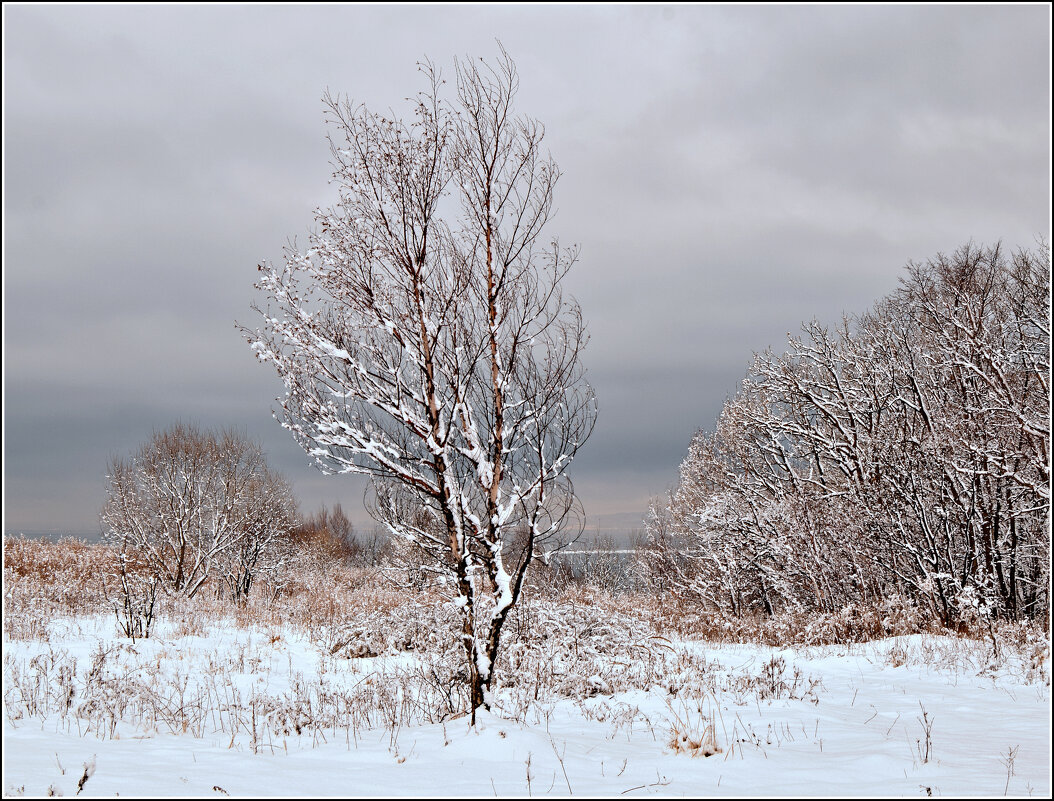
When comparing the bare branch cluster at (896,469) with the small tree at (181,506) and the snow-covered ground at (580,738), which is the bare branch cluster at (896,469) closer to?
the snow-covered ground at (580,738)

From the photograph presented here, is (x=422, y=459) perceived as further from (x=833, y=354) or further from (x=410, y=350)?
(x=833, y=354)

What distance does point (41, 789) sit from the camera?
3816 millimetres

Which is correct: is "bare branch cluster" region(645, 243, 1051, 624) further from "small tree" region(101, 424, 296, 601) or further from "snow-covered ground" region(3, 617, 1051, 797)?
"small tree" region(101, 424, 296, 601)

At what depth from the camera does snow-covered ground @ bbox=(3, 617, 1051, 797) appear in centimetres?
404

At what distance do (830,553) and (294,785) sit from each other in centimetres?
1446

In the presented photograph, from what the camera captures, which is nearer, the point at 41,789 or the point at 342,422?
the point at 41,789

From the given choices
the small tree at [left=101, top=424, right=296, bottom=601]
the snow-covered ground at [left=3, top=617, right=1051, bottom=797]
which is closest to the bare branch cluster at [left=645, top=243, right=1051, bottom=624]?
the snow-covered ground at [left=3, top=617, right=1051, bottom=797]

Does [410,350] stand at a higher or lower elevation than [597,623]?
higher

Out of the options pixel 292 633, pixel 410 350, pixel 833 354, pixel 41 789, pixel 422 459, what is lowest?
pixel 292 633

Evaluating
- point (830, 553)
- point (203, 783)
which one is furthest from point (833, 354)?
point (203, 783)

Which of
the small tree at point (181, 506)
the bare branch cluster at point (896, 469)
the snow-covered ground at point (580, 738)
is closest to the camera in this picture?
the snow-covered ground at point (580, 738)

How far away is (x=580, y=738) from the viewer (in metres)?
5.61

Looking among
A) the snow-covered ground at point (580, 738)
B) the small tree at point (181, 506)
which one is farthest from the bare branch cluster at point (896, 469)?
the small tree at point (181, 506)

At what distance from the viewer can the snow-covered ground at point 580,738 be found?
404 cm
